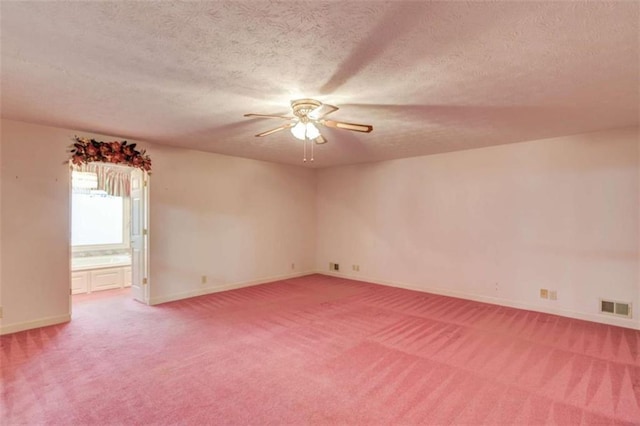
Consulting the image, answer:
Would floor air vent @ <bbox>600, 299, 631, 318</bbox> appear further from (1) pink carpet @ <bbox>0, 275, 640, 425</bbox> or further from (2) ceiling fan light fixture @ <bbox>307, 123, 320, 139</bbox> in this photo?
(2) ceiling fan light fixture @ <bbox>307, 123, 320, 139</bbox>

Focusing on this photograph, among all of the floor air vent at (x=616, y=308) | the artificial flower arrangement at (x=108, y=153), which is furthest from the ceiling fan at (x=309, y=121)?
the floor air vent at (x=616, y=308)

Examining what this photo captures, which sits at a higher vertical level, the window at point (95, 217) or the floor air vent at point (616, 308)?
the window at point (95, 217)

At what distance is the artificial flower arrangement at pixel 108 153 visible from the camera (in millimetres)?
4387

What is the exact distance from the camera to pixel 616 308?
13.9 feet

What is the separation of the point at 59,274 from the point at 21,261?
1.40 feet

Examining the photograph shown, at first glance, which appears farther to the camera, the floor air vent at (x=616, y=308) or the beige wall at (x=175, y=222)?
the floor air vent at (x=616, y=308)

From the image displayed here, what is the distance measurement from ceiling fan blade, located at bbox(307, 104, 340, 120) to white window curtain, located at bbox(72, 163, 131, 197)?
4.81 metres

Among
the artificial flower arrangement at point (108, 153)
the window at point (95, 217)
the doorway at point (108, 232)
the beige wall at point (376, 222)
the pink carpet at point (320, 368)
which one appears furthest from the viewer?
the window at point (95, 217)

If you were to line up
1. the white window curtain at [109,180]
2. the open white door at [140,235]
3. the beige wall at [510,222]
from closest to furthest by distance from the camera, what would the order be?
the beige wall at [510,222], the open white door at [140,235], the white window curtain at [109,180]

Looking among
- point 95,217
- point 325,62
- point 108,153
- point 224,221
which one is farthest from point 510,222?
point 95,217

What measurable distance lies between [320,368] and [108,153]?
159 inches

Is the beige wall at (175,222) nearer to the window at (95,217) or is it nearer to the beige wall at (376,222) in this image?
the beige wall at (376,222)

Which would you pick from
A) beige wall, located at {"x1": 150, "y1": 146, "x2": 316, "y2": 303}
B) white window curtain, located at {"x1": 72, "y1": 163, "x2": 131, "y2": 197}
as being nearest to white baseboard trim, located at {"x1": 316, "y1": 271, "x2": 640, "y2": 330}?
beige wall, located at {"x1": 150, "y1": 146, "x2": 316, "y2": 303}

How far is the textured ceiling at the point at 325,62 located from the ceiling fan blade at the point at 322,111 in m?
0.08
